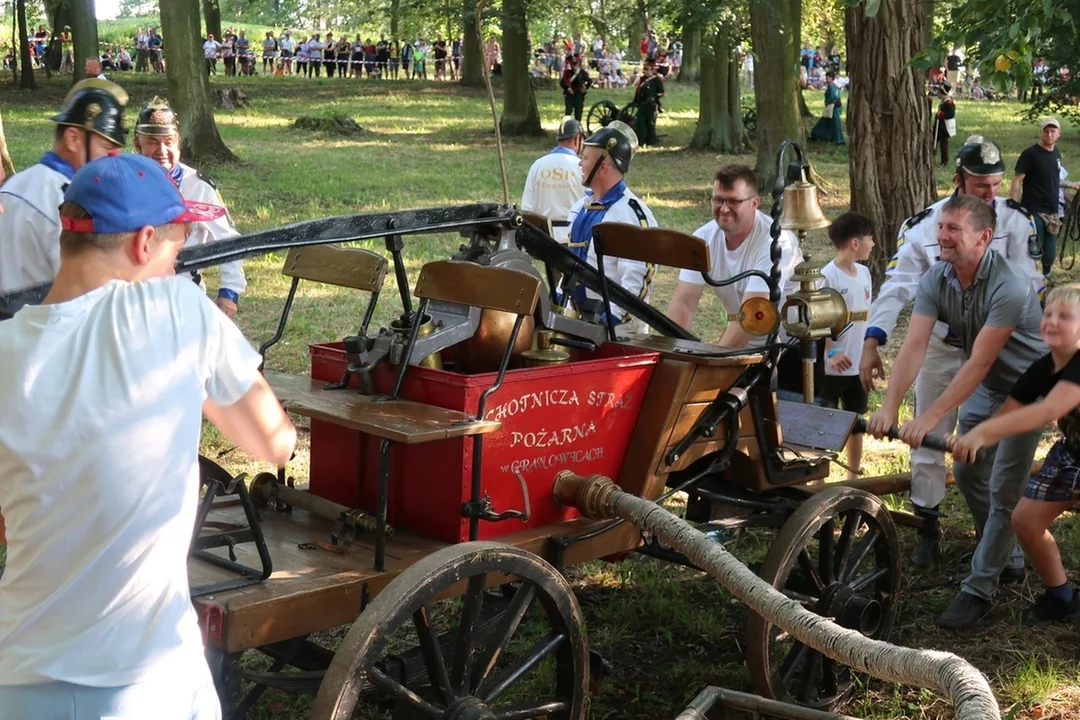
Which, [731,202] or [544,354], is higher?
[731,202]

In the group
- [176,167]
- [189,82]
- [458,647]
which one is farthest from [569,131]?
[189,82]

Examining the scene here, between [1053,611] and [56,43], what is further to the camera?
[56,43]

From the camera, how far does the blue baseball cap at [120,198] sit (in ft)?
6.91

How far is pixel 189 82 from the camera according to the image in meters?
17.2

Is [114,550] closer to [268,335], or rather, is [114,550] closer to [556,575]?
[556,575]

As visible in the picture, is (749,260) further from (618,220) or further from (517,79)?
(517,79)

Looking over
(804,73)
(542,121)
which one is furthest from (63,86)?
(804,73)

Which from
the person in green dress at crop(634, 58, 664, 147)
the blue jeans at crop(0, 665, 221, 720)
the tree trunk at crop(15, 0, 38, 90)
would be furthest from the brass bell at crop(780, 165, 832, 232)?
the tree trunk at crop(15, 0, 38, 90)

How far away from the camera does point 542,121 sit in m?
27.2

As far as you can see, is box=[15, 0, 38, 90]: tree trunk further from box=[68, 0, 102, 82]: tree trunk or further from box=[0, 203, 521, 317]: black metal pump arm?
box=[0, 203, 521, 317]: black metal pump arm

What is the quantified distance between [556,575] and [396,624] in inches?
23.1

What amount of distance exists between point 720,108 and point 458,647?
2042 cm

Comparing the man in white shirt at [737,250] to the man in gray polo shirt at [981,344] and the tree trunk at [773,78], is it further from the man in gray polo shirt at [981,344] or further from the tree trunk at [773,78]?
the tree trunk at [773,78]

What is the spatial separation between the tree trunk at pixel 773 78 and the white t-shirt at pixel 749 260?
1029cm
